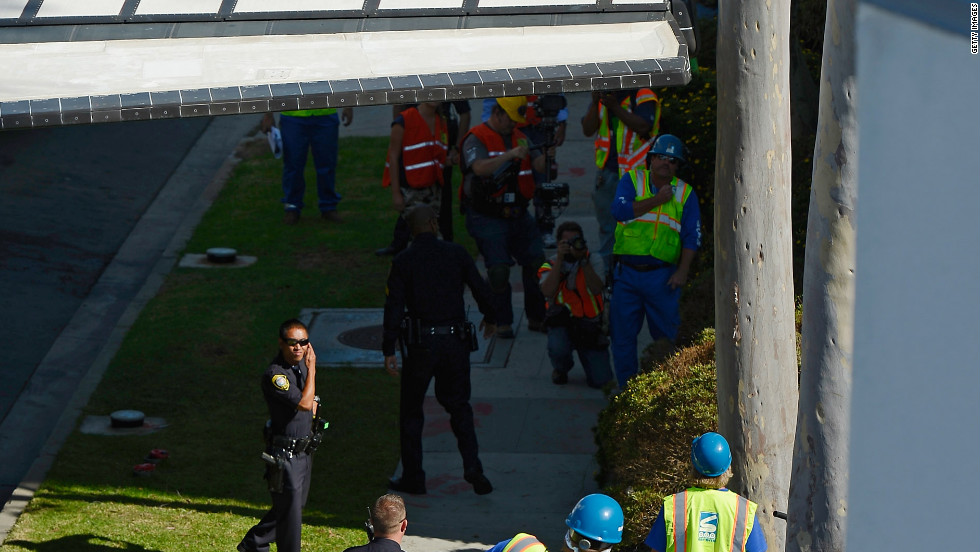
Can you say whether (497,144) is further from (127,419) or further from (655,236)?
(127,419)

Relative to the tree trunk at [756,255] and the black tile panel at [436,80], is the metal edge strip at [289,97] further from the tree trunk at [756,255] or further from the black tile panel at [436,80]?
the tree trunk at [756,255]

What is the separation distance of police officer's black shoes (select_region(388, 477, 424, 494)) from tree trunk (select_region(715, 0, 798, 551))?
2552 millimetres

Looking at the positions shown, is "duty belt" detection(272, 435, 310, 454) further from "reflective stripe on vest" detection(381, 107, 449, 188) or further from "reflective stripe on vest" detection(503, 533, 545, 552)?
"reflective stripe on vest" detection(381, 107, 449, 188)

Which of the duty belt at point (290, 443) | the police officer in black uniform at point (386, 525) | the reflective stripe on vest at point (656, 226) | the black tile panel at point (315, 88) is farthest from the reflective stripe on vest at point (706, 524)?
the reflective stripe on vest at point (656, 226)

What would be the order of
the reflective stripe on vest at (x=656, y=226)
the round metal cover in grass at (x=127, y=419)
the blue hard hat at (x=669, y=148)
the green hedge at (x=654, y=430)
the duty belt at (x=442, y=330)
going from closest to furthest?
the green hedge at (x=654, y=430) → the duty belt at (x=442, y=330) → the blue hard hat at (x=669, y=148) → the reflective stripe on vest at (x=656, y=226) → the round metal cover in grass at (x=127, y=419)

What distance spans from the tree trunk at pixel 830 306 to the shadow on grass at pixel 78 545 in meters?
4.39

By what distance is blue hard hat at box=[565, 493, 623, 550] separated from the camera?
5.49 m

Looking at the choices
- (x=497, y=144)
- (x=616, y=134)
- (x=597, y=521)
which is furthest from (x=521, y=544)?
(x=616, y=134)

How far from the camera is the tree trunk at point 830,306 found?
17.2 ft

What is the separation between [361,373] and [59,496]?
296 cm

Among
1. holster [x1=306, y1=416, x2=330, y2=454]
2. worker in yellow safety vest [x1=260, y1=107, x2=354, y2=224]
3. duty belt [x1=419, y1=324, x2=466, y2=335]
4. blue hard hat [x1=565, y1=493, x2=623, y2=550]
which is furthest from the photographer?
worker in yellow safety vest [x1=260, y1=107, x2=354, y2=224]

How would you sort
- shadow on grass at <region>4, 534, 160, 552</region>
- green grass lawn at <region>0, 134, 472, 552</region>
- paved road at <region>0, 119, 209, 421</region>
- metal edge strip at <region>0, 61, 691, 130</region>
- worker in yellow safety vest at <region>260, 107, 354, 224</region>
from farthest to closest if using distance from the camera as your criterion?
worker in yellow safety vest at <region>260, 107, 354, 224</region> → paved road at <region>0, 119, 209, 421</region> → green grass lawn at <region>0, 134, 472, 552</region> → shadow on grass at <region>4, 534, 160, 552</region> → metal edge strip at <region>0, 61, 691, 130</region>

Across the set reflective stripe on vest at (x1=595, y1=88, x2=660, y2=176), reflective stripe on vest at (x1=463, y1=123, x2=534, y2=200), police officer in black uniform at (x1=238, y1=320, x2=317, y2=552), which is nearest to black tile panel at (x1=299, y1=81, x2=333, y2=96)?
police officer in black uniform at (x1=238, y1=320, x2=317, y2=552)

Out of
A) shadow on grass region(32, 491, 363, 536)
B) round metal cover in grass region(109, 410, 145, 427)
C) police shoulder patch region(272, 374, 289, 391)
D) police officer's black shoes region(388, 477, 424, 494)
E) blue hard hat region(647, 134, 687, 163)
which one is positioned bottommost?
police officer's black shoes region(388, 477, 424, 494)
